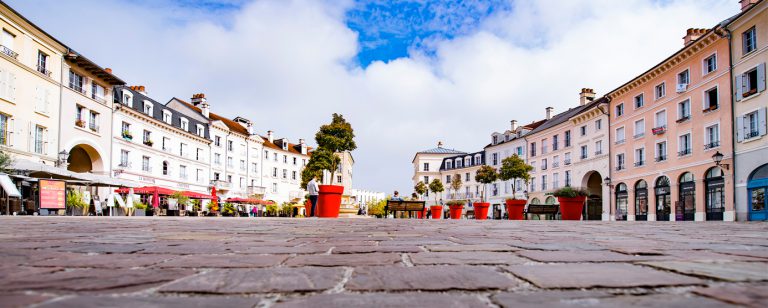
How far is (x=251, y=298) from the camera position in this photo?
143 centimetres

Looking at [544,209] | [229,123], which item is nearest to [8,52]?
[544,209]

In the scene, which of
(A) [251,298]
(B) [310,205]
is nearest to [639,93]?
(B) [310,205]

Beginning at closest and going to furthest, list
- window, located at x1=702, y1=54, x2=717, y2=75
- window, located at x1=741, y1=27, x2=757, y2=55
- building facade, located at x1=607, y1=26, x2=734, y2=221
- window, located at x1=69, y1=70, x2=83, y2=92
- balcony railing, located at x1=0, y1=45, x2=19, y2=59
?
balcony railing, located at x1=0, y1=45, x2=19, y2=59
window, located at x1=741, y1=27, x2=757, y2=55
building facade, located at x1=607, y1=26, x2=734, y2=221
window, located at x1=702, y1=54, x2=717, y2=75
window, located at x1=69, y1=70, x2=83, y2=92

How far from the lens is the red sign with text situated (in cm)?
1658

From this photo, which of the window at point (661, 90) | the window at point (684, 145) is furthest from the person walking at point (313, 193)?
the window at point (661, 90)

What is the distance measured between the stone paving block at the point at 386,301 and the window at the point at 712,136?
27.7 meters

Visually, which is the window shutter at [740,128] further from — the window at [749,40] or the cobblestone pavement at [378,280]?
the cobblestone pavement at [378,280]

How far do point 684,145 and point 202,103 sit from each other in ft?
131

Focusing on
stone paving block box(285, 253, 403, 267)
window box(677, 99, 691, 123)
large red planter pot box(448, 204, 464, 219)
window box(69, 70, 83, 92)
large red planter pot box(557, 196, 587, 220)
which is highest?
window box(69, 70, 83, 92)

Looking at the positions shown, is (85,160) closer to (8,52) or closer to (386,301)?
(8,52)

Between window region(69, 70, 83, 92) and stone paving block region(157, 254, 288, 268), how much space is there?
90.3ft

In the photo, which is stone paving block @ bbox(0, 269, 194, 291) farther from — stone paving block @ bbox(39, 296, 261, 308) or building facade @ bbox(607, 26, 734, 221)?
building facade @ bbox(607, 26, 734, 221)

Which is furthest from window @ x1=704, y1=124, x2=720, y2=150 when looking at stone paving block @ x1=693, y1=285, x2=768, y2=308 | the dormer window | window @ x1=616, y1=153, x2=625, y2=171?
Result: the dormer window

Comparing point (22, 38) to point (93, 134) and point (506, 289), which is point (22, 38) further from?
point (506, 289)
